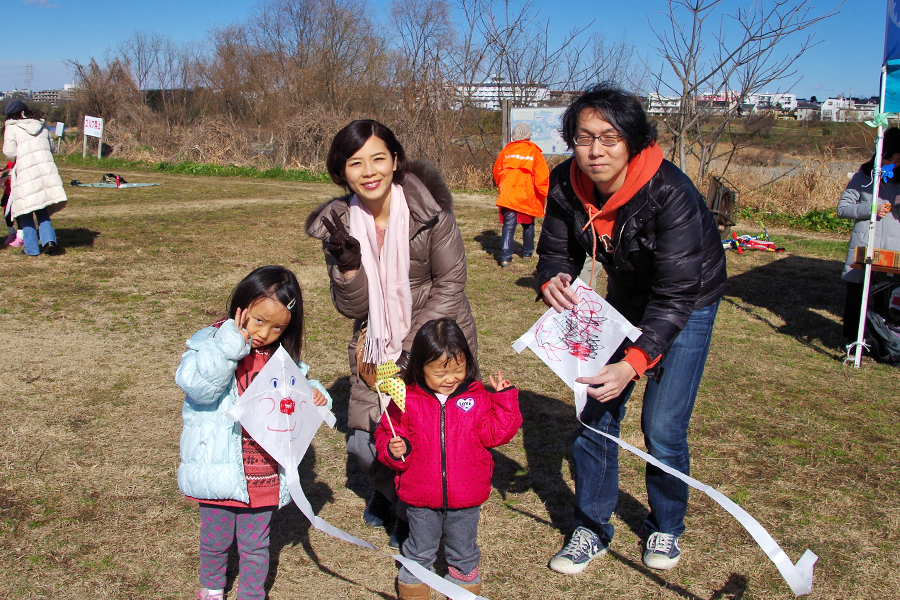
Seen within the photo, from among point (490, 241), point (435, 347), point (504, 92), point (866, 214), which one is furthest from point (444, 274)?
point (504, 92)

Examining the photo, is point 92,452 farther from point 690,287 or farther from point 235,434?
point 690,287

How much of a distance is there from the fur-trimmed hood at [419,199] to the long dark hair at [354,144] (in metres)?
0.08

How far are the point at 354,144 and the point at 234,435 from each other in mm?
1155

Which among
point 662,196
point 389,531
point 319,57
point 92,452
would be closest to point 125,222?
point 92,452

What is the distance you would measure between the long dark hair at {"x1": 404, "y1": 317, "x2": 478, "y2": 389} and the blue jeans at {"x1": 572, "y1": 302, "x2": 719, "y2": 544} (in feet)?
2.15

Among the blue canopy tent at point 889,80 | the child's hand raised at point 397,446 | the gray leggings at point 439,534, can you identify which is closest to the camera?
the child's hand raised at point 397,446

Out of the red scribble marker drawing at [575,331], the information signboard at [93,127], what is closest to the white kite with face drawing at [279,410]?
the red scribble marker drawing at [575,331]

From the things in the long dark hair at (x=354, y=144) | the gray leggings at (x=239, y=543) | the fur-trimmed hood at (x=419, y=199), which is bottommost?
the gray leggings at (x=239, y=543)

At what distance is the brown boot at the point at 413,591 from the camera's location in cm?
256

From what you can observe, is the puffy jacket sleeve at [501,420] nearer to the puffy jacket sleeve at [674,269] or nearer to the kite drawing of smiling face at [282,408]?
the puffy jacket sleeve at [674,269]

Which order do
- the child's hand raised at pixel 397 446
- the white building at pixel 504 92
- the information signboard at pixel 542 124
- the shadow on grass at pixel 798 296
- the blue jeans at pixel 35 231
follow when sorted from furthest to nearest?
1. the white building at pixel 504 92
2. the information signboard at pixel 542 124
3. the blue jeans at pixel 35 231
4. the shadow on grass at pixel 798 296
5. the child's hand raised at pixel 397 446

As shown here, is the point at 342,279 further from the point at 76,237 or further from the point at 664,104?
the point at 664,104

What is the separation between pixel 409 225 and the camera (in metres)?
2.79

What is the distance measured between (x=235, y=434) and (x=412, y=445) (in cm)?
62
